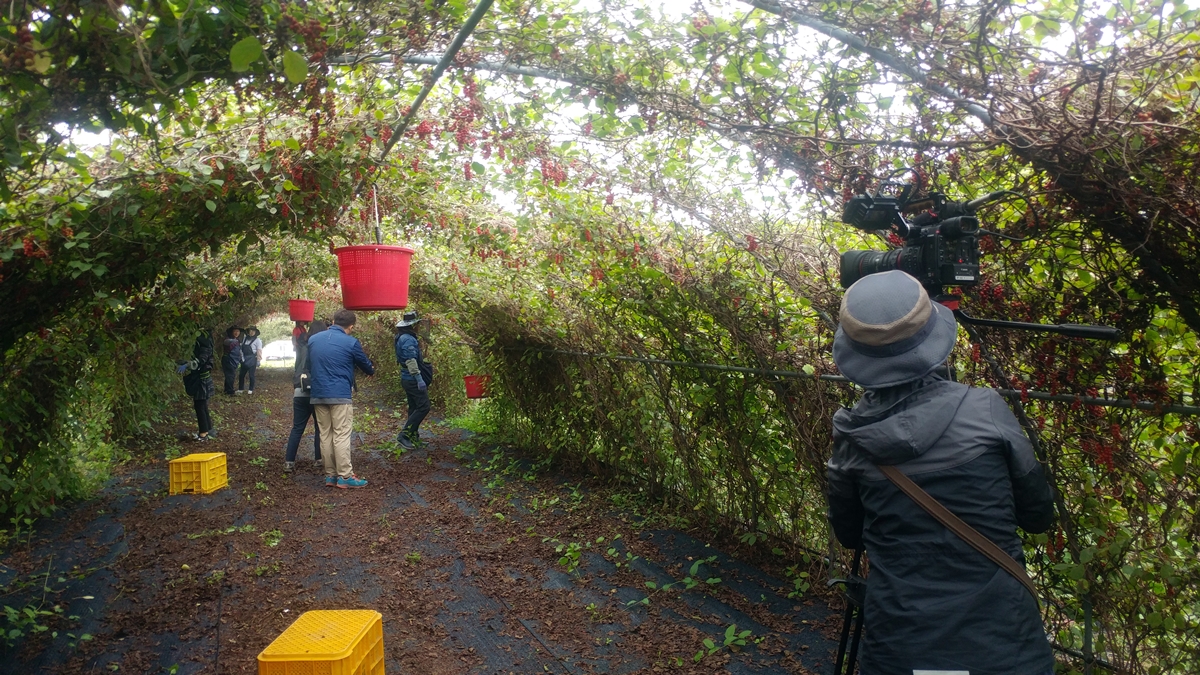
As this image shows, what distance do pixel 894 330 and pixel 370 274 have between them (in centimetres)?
345

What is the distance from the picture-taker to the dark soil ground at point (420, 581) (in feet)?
11.4

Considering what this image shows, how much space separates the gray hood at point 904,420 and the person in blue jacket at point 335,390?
19.9 ft

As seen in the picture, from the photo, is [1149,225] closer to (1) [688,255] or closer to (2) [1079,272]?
(2) [1079,272]

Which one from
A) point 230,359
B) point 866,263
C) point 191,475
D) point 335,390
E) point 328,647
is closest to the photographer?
point 866,263

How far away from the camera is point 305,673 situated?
8.05 feet

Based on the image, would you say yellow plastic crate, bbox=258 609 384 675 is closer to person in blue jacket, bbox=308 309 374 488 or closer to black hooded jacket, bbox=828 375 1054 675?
black hooded jacket, bbox=828 375 1054 675

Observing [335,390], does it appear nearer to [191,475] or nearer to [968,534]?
[191,475]

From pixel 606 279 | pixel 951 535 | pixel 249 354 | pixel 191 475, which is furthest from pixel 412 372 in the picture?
pixel 249 354

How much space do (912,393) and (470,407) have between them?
10204 millimetres

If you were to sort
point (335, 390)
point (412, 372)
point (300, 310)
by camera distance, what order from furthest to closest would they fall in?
point (300, 310) → point (412, 372) → point (335, 390)

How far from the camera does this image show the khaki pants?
709cm

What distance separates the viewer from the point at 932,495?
1.67 m

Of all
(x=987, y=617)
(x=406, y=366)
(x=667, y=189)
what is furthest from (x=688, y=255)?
(x=406, y=366)

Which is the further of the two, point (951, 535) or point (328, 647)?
point (328, 647)
